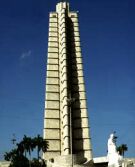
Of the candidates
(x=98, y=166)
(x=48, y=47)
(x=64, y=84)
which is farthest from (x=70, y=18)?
(x=98, y=166)

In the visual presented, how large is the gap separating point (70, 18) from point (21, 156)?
103ft

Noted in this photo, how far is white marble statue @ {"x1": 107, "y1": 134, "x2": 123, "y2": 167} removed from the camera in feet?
63.8

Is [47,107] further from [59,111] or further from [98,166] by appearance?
[98,166]

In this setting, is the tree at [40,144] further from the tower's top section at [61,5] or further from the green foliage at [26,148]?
the tower's top section at [61,5]

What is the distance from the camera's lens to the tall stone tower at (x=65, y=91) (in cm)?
5962

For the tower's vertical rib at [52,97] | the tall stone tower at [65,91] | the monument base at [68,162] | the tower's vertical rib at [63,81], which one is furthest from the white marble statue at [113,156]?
the tower's vertical rib at [52,97]

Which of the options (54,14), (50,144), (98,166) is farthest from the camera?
(54,14)

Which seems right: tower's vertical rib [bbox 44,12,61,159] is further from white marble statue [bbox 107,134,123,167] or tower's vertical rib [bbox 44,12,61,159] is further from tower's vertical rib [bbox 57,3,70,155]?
white marble statue [bbox 107,134,123,167]

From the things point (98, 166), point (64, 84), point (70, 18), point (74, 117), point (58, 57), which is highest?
point (70, 18)

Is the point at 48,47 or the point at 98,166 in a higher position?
the point at 48,47

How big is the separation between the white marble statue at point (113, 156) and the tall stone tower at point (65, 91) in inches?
1316

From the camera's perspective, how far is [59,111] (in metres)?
62.7

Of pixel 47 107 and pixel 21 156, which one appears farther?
pixel 47 107

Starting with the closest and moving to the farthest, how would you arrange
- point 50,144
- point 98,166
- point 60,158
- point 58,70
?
point 60,158, point 98,166, point 50,144, point 58,70
